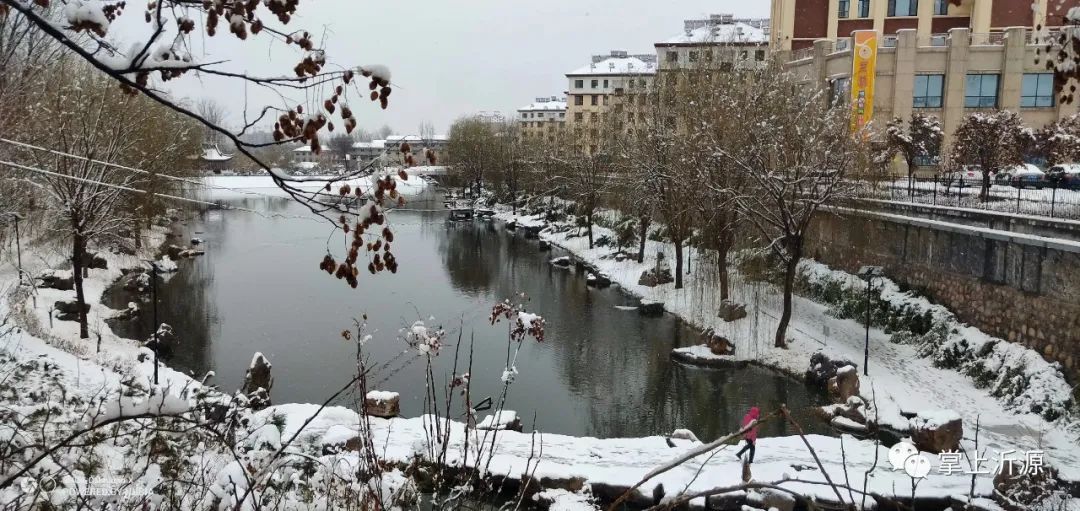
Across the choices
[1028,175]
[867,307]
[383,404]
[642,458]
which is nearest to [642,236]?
[867,307]

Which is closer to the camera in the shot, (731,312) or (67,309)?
(67,309)

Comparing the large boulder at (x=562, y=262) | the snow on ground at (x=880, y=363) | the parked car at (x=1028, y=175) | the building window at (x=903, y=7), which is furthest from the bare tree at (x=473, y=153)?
the parked car at (x=1028, y=175)

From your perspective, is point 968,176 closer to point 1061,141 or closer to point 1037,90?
point 1037,90

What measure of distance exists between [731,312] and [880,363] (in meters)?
3.71

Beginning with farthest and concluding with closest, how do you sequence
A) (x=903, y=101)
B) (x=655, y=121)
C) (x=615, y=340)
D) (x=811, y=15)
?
(x=811, y=15) → (x=903, y=101) → (x=655, y=121) → (x=615, y=340)

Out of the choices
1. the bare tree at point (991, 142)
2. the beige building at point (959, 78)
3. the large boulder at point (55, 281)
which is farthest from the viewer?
the beige building at point (959, 78)

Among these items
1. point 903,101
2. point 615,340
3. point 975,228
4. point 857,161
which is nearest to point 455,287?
point 615,340

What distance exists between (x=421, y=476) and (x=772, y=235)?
1196cm

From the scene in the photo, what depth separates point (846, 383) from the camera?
41.9 feet

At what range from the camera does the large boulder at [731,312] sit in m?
17.1

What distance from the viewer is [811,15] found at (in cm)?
3050

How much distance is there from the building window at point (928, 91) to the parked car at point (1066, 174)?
4.89 m

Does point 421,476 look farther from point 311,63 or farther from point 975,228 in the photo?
point 975,228

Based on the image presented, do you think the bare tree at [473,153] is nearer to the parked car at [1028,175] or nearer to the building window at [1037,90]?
the building window at [1037,90]
